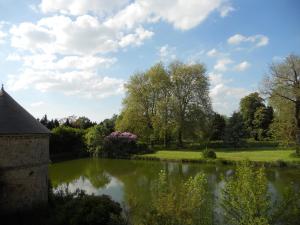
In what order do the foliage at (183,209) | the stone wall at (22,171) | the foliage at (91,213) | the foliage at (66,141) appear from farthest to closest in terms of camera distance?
the foliage at (66,141) < the stone wall at (22,171) < the foliage at (91,213) < the foliage at (183,209)

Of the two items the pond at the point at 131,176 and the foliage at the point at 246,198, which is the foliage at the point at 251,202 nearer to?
the foliage at the point at 246,198

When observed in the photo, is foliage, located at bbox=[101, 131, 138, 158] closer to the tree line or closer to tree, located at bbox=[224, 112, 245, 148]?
the tree line

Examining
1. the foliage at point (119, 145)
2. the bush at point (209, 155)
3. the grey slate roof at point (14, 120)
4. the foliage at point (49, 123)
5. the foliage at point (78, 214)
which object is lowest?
the foliage at point (78, 214)

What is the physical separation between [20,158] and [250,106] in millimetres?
48915

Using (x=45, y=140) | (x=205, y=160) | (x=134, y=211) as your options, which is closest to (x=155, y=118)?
(x=205, y=160)

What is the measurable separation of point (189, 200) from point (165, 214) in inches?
31.7

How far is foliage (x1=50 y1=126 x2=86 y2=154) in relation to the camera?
43281 mm

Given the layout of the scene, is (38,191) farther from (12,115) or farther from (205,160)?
(205,160)

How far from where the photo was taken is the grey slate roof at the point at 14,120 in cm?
1531

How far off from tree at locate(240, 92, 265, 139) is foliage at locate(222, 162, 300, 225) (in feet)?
158

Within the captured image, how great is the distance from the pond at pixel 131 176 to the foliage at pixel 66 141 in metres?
6.12

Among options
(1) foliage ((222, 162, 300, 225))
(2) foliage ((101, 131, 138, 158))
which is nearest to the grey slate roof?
(1) foliage ((222, 162, 300, 225))

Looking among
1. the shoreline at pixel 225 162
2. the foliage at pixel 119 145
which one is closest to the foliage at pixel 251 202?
the shoreline at pixel 225 162

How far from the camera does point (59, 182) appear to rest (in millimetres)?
26875
